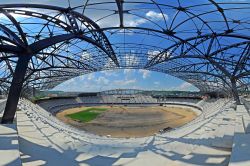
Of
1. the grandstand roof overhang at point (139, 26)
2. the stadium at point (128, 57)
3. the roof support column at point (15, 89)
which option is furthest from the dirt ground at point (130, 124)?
the roof support column at point (15, 89)

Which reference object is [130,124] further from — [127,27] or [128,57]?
[127,27]

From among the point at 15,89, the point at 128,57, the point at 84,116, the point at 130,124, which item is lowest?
the point at 130,124

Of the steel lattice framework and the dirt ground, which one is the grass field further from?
the steel lattice framework

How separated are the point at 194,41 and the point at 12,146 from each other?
1688 inches

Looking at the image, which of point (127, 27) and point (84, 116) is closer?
point (127, 27)

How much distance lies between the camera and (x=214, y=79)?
108 meters

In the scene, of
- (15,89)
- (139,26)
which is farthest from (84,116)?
(15,89)

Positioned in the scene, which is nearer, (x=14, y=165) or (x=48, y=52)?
(x=14, y=165)

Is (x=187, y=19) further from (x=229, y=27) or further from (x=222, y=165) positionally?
(x=222, y=165)

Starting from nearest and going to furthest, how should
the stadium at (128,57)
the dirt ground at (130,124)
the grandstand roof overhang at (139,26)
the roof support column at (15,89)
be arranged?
the stadium at (128,57)
the roof support column at (15,89)
the grandstand roof overhang at (139,26)
the dirt ground at (130,124)

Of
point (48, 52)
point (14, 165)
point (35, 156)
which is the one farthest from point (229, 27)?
point (48, 52)

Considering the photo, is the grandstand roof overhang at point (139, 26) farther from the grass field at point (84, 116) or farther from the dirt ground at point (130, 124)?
the grass field at point (84, 116)

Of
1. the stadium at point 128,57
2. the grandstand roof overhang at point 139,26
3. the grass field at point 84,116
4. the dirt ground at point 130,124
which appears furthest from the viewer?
the grass field at point 84,116

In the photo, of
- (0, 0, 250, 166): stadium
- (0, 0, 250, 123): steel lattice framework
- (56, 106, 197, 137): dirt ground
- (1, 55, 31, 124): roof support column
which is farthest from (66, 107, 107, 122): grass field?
(1, 55, 31, 124): roof support column
